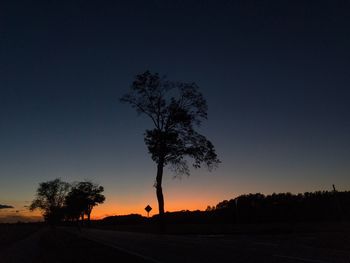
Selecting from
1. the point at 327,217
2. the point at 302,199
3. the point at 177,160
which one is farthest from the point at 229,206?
the point at 177,160

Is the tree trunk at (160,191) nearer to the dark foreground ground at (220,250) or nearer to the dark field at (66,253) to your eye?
the dark field at (66,253)

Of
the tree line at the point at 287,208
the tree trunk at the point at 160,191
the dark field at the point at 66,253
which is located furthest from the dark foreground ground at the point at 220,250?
the tree line at the point at 287,208

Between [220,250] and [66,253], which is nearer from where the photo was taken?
[220,250]

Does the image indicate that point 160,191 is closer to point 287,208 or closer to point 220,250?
point 220,250

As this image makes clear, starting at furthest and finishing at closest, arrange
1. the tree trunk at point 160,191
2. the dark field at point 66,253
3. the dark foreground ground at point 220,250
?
the tree trunk at point 160,191, the dark field at point 66,253, the dark foreground ground at point 220,250

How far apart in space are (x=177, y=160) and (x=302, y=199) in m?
26.8

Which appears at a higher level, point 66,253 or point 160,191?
point 160,191

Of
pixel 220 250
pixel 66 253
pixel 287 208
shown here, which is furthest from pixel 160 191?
pixel 287 208

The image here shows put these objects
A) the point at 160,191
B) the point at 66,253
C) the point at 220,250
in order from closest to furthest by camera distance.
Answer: the point at 220,250 < the point at 66,253 < the point at 160,191

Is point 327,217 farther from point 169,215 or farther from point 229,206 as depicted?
point 169,215

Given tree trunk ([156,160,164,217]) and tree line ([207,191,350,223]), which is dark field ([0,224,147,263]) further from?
tree line ([207,191,350,223])

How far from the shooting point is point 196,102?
135 ft

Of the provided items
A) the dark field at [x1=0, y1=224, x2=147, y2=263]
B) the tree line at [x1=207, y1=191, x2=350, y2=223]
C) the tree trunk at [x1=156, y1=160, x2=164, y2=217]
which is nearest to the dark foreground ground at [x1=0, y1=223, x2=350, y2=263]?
the dark field at [x1=0, y1=224, x2=147, y2=263]

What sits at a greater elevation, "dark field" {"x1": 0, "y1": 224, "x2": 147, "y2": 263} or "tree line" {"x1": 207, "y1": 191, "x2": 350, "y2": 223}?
"tree line" {"x1": 207, "y1": 191, "x2": 350, "y2": 223}
